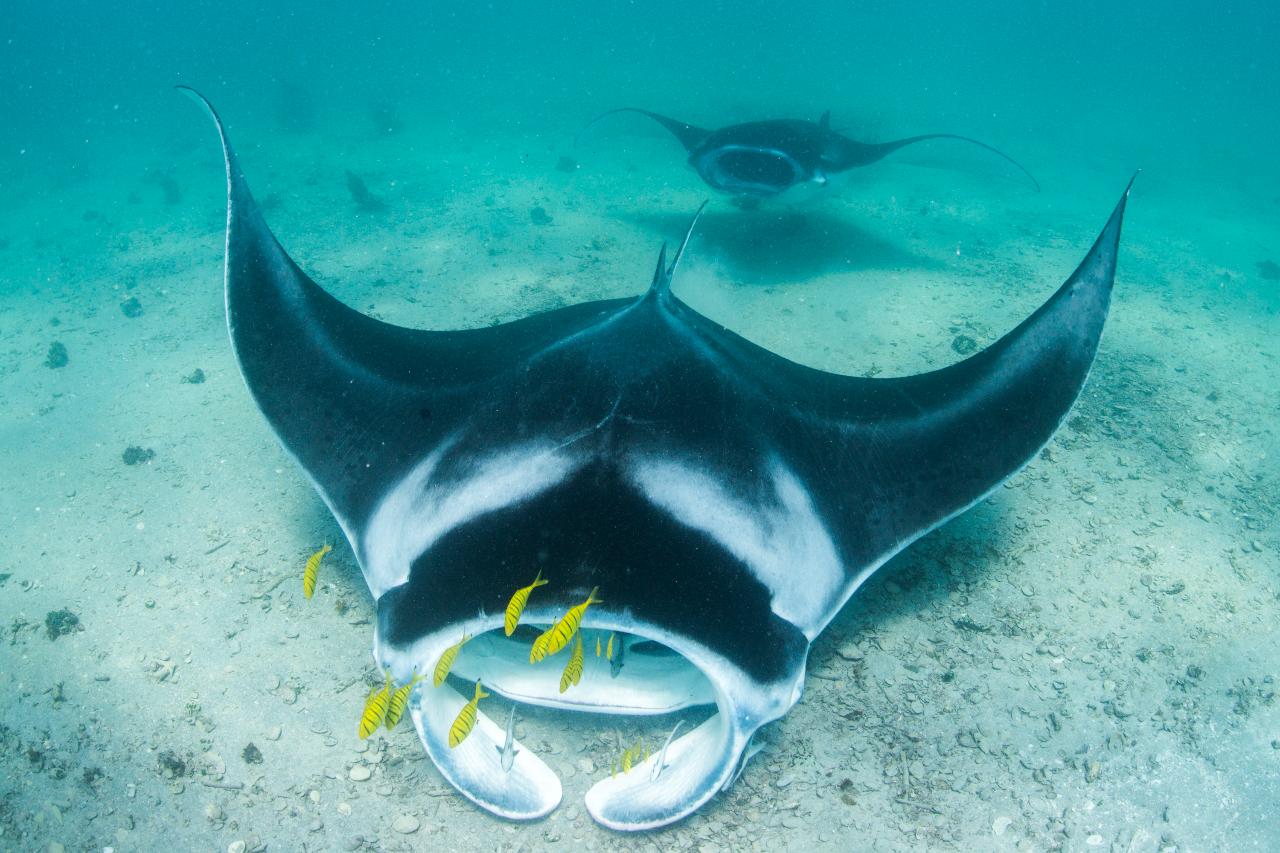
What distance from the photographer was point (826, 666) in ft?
11.6

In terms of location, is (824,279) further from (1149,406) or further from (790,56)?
(790,56)

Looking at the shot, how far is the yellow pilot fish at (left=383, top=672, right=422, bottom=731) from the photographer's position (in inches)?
92.0

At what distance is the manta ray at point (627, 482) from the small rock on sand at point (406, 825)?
21.9 inches

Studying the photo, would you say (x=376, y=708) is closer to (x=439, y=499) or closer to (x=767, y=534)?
(x=439, y=499)

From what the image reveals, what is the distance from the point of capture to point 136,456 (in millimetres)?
5266

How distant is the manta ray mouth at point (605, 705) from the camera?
220 centimetres

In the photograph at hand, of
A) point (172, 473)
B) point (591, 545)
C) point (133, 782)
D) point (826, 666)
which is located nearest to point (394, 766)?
point (133, 782)

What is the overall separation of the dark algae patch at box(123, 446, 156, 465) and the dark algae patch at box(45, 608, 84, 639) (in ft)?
5.41

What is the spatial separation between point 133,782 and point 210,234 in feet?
36.4

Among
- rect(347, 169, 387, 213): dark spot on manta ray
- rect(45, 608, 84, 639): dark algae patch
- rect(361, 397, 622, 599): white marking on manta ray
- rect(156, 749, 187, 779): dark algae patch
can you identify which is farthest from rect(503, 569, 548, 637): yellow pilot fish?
rect(347, 169, 387, 213): dark spot on manta ray

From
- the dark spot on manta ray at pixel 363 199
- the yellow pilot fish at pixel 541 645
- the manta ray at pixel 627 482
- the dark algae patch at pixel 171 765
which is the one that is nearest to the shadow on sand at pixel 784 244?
the dark spot on manta ray at pixel 363 199

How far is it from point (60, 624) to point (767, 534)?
4.37 metres

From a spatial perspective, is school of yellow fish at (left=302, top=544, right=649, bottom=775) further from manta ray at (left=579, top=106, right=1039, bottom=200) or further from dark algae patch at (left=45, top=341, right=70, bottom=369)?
dark algae patch at (left=45, top=341, right=70, bottom=369)

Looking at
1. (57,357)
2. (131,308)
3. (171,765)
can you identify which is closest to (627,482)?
(171,765)
